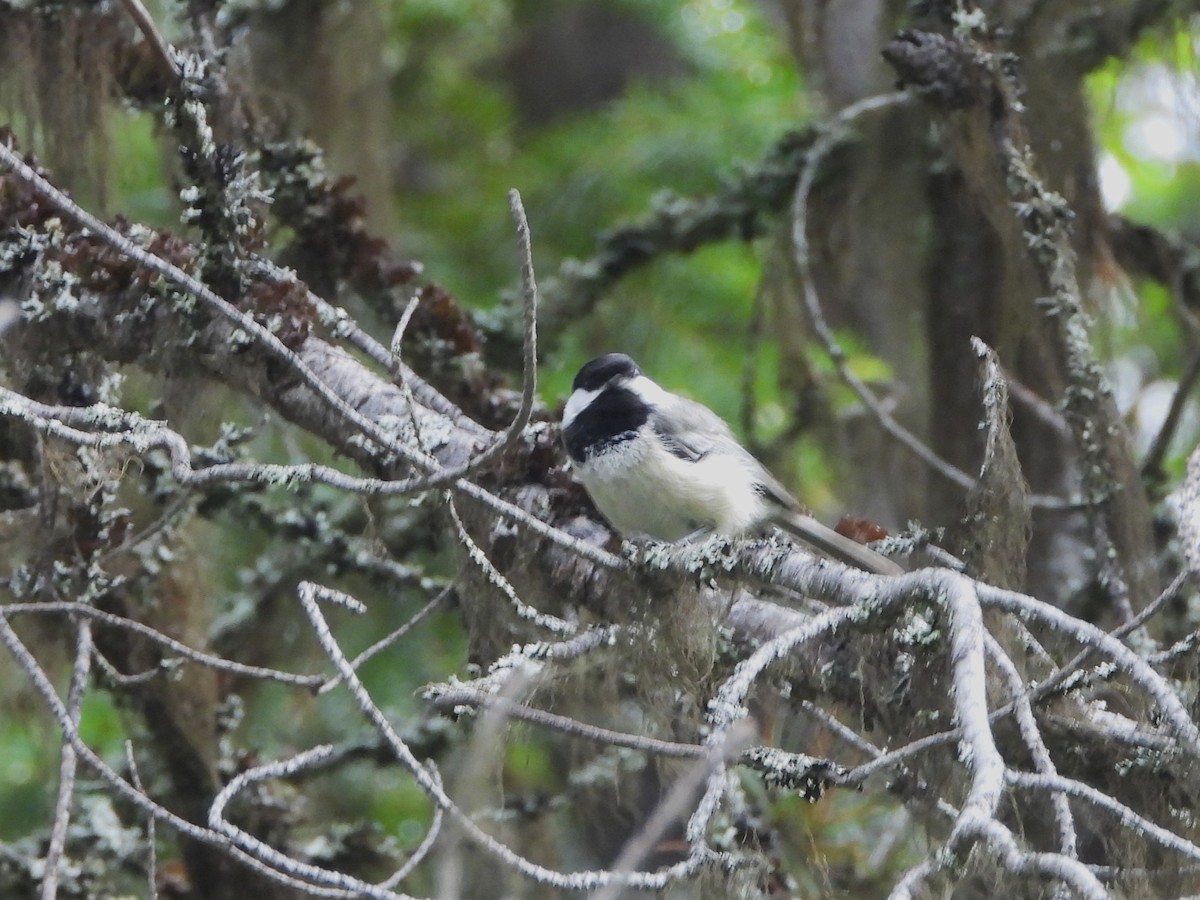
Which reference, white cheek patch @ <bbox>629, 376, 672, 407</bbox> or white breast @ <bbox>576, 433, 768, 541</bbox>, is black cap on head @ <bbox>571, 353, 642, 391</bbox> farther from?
white breast @ <bbox>576, 433, 768, 541</bbox>

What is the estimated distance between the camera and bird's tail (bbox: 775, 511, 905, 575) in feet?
9.62

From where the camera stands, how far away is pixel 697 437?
11.4 ft

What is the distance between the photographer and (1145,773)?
6.95ft

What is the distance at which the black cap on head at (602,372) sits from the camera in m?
3.43

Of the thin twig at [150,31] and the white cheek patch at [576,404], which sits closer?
the thin twig at [150,31]

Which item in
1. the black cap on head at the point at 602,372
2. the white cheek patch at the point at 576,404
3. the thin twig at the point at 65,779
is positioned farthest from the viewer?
the black cap on head at the point at 602,372

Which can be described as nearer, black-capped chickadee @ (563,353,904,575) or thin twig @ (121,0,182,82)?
thin twig @ (121,0,182,82)

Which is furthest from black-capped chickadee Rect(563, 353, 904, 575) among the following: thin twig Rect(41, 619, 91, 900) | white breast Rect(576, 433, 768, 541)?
thin twig Rect(41, 619, 91, 900)

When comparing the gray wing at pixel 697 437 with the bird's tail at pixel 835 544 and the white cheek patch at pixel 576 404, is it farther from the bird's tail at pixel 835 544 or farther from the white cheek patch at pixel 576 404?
the white cheek patch at pixel 576 404

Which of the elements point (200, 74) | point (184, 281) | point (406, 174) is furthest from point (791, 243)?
point (406, 174)

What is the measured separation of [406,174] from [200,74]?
4.97m

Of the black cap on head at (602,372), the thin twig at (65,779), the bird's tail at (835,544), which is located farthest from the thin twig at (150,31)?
the bird's tail at (835,544)

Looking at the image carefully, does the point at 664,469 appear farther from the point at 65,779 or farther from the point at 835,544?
the point at 65,779

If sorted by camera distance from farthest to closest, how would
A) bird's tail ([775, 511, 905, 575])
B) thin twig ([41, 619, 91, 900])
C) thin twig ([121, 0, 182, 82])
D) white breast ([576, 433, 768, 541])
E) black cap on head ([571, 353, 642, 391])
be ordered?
black cap on head ([571, 353, 642, 391]), white breast ([576, 433, 768, 541]), bird's tail ([775, 511, 905, 575]), thin twig ([121, 0, 182, 82]), thin twig ([41, 619, 91, 900])
